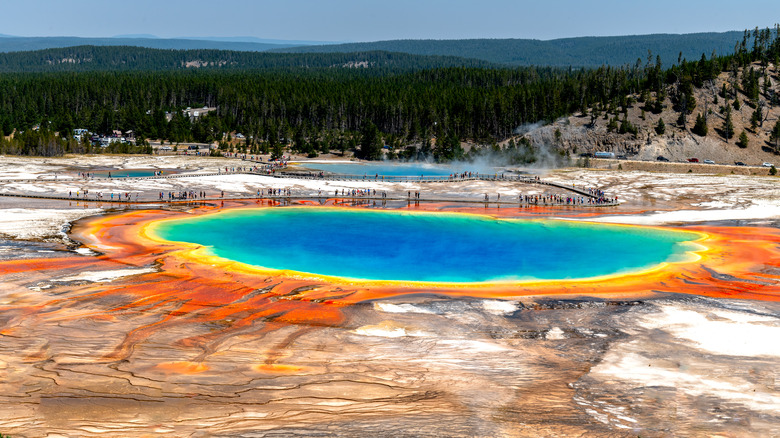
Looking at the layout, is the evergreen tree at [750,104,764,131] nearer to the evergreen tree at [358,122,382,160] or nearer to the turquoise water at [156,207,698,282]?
the evergreen tree at [358,122,382,160]

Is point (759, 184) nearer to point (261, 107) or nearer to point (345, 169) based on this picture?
point (345, 169)

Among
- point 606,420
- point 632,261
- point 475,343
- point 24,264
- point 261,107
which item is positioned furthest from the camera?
point 261,107

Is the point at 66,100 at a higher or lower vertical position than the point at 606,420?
higher

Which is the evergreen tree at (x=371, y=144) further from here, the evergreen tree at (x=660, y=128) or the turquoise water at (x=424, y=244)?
the turquoise water at (x=424, y=244)

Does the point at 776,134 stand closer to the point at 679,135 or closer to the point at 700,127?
the point at 700,127

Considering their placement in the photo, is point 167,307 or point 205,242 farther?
point 205,242

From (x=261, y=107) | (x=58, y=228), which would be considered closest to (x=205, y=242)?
(x=58, y=228)

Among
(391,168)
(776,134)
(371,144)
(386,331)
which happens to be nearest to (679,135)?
(776,134)
